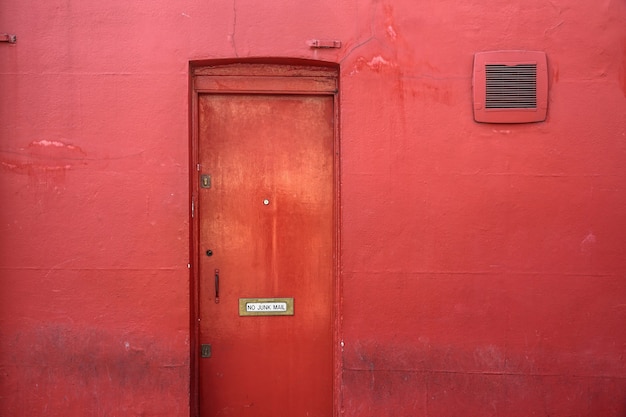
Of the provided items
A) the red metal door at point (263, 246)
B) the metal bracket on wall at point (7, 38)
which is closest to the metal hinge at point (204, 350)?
the red metal door at point (263, 246)

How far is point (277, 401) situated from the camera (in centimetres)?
471

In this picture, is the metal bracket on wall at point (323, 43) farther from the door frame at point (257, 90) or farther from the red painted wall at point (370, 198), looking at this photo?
the door frame at point (257, 90)

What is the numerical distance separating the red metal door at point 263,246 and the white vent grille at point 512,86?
1.30 metres

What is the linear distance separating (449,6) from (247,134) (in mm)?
1895

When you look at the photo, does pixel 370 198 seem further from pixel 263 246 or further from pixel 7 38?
pixel 7 38

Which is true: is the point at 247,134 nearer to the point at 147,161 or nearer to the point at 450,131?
the point at 147,161

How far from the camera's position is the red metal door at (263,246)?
4.67 metres

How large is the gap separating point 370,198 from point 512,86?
1.41 meters

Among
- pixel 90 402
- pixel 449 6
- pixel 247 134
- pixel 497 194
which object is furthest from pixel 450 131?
pixel 90 402

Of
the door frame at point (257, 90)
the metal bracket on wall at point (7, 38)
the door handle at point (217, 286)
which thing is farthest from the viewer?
the door handle at point (217, 286)

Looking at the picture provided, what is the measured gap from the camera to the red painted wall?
4.41m

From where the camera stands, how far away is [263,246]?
15.4 ft

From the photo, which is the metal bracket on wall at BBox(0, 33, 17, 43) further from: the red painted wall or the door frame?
the door frame

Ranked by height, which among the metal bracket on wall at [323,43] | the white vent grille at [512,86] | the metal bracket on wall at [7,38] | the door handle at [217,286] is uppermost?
the metal bracket on wall at [7,38]
